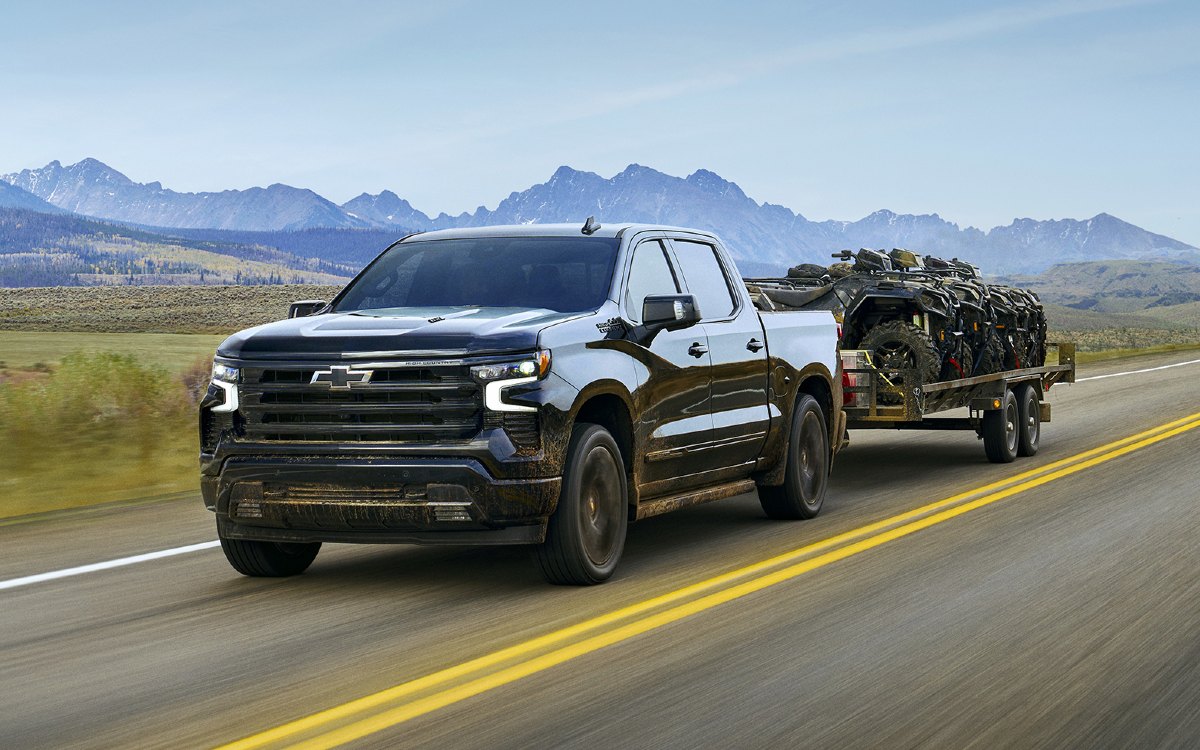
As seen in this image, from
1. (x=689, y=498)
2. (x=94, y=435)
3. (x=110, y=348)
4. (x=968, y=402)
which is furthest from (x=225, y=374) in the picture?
(x=110, y=348)

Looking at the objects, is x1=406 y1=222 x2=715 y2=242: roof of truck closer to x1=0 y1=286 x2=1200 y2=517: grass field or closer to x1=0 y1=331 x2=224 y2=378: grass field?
x1=0 y1=286 x2=1200 y2=517: grass field

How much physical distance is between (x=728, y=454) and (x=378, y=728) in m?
4.61

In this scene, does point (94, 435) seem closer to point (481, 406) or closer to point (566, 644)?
point (481, 406)

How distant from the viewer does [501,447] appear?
24.3 ft

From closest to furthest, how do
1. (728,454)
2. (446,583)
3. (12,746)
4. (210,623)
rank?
(12,746) → (210,623) → (446,583) → (728,454)

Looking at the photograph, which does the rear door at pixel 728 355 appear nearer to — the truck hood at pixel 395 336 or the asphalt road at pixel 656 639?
the asphalt road at pixel 656 639

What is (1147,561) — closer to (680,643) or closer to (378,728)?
(680,643)

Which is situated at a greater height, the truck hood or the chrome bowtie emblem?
the truck hood

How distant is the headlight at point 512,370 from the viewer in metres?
7.46

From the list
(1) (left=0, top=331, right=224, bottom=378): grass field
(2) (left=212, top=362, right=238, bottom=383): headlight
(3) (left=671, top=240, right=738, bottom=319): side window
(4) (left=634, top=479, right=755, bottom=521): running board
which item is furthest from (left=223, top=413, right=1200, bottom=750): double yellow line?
(1) (left=0, top=331, right=224, bottom=378): grass field

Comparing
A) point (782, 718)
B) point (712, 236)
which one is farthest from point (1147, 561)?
point (782, 718)

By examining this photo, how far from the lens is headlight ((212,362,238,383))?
25.7ft

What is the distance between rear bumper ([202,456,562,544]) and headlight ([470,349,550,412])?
12.7 inches

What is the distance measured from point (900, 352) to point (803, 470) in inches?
133
